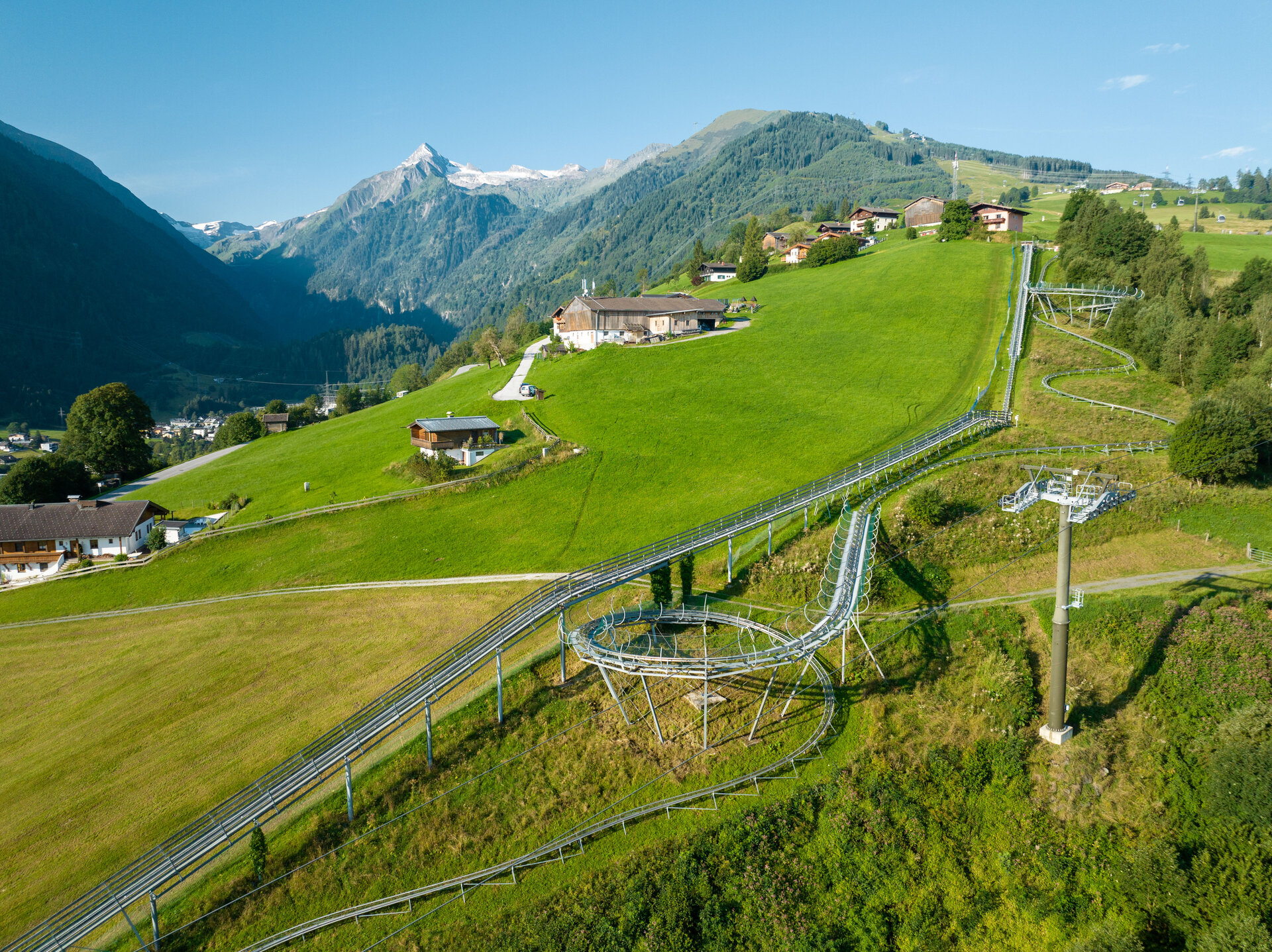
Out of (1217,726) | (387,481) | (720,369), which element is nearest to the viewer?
(1217,726)

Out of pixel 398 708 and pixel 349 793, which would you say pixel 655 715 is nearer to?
pixel 398 708

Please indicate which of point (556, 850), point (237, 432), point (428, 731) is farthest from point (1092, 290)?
point (237, 432)

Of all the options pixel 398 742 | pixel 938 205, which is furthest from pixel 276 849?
pixel 938 205

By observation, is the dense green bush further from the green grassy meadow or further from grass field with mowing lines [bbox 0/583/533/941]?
the green grassy meadow

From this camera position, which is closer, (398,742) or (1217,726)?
(1217,726)

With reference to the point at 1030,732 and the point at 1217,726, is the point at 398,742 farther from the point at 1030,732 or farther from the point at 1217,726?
the point at 1217,726

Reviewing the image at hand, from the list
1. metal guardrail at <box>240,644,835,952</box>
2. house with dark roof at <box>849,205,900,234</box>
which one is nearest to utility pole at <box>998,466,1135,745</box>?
metal guardrail at <box>240,644,835,952</box>

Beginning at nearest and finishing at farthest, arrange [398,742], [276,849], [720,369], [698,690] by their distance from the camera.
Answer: [276,849] → [398,742] → [698,690] → [720,369]
